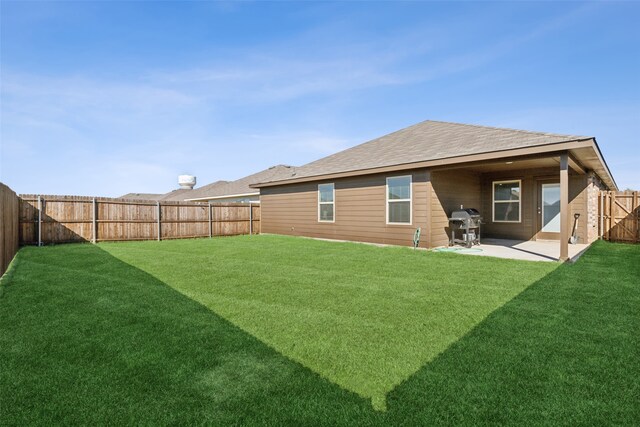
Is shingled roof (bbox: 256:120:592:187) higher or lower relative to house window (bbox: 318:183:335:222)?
higher

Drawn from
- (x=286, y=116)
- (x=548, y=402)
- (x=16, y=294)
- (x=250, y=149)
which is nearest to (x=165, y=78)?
(x=286, y=116)

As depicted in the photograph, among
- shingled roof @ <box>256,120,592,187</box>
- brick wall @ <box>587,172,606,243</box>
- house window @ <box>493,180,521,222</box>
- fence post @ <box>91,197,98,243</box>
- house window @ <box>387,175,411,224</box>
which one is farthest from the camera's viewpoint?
fence post @ <box>91,197,98,243</box>

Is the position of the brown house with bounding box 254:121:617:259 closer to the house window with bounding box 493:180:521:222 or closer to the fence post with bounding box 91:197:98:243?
the house window with bounding box 493:180:521:222

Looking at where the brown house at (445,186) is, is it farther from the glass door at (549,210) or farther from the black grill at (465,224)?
the black grill at (465,224)

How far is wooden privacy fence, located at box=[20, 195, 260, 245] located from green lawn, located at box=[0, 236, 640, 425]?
624 cm

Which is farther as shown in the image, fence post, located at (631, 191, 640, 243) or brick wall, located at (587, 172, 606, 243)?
fence post, located at (631, 191, 640, 243)

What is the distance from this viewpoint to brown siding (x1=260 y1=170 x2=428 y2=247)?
9203 mm

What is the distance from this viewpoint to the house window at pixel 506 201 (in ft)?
35.5

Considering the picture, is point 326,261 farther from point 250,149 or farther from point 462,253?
point 250,149

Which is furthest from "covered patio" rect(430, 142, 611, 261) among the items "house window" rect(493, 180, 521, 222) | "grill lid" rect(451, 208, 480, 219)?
"grill lid" rect(451, 208, 480, 219)

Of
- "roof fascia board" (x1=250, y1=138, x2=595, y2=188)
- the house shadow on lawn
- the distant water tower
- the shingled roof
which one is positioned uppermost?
the distant water tower

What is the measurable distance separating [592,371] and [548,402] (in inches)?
28.4

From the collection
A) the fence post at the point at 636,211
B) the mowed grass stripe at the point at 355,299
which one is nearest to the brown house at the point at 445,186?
the fence post at the point at 636,211

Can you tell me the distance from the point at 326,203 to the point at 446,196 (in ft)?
14.2
